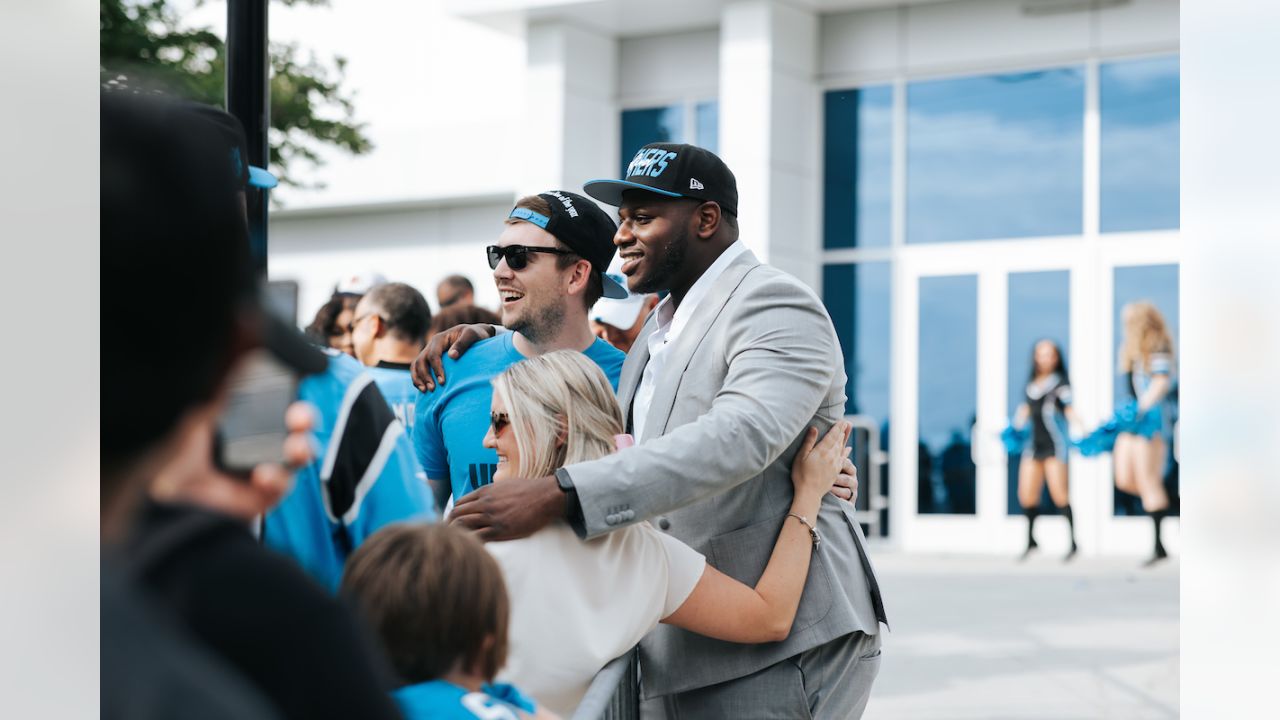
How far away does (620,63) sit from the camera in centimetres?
1831

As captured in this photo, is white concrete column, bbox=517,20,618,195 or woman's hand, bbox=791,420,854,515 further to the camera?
Answer: white concrete column, bbox=517,20,618,195

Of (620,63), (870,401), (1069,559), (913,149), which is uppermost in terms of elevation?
(620,63)

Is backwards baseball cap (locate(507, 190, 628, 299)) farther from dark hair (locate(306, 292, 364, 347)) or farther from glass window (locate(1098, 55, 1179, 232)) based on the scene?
glass window (locate(1098, 55, 1179, 232))

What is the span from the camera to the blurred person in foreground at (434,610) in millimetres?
1526

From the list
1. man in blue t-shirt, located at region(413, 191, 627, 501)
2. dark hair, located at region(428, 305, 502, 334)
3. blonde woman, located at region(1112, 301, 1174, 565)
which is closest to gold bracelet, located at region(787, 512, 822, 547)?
man in blue t-shirt, located at region(413, 191, 627, 501)

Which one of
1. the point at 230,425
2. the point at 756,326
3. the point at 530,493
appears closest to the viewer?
the point at 230,425

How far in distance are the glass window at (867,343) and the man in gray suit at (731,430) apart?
45.0ft

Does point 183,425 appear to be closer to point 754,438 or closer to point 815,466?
point 754,438

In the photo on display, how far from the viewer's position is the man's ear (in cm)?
312

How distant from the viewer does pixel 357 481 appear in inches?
71.7
